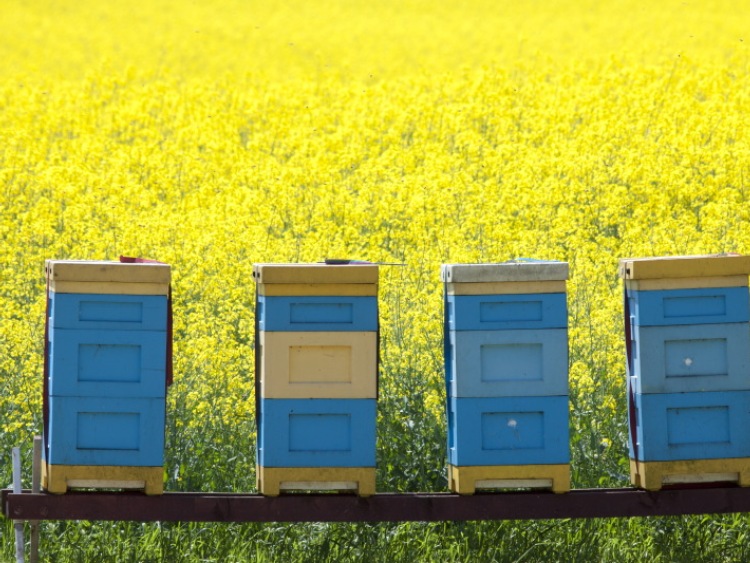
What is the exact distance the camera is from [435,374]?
6.62 metres

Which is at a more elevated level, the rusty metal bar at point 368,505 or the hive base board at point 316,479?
the hive base board at point 316,479

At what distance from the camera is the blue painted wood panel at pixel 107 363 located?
186 inches

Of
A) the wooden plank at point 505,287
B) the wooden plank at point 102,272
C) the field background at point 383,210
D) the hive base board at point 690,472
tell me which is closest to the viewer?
the wooden plank at point 102,272

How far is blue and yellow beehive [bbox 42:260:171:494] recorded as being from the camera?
471 cm

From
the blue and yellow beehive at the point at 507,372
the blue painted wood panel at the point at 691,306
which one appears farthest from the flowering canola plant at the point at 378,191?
the blue painted wood panel at the point at 691,306

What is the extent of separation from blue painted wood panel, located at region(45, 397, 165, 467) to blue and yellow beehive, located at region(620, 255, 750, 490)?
2110 millimetres

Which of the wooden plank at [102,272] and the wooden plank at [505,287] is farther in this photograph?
the wooden plank at [505,287]

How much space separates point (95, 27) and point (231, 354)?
18.4 m

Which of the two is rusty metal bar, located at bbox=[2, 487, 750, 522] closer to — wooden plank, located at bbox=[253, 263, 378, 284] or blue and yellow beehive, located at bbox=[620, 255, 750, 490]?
blue and yellow beehive, located at bbox=[620, 255, 750, 490]

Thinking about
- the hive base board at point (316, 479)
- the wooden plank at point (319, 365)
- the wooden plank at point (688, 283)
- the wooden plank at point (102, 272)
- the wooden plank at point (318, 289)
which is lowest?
the hive base board at point (316, 479)

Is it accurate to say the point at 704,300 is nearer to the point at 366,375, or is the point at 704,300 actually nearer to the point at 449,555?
the point at 366,375

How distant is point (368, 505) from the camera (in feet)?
16.0

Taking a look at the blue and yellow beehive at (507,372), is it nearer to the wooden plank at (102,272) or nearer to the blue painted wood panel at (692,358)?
the blue painted wood panel at (692,358)

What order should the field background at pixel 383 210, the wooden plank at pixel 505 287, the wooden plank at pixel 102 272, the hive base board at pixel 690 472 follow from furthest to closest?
the field background at pixel 383 210 < the hive base board at pixel 690 472 < the wooden plank at pixel 505 287 < the wooden plank at pixel 102 272
